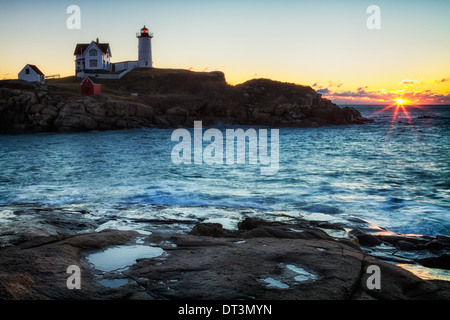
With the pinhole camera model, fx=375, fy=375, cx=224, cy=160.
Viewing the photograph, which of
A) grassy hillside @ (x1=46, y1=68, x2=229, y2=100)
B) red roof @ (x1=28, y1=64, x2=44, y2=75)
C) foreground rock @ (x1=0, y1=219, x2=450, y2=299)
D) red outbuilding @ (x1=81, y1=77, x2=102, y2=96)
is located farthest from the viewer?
grassy hillside @ (x1=46, y1=68, x2=229, y2=100)

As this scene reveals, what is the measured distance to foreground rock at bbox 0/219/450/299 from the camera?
464 centimetres

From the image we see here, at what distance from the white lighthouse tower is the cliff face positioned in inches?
109

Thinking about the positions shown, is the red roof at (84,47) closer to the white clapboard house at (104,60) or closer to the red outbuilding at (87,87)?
the white clapboard house at (104,60)

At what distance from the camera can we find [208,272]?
531 cm

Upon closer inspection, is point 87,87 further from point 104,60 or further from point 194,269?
point 194,269

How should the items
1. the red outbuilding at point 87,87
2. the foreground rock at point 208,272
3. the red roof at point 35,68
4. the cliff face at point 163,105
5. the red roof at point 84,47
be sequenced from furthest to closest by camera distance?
the red roof at point 84,47, the red roof at point 35,68, the red outbuilding at point 87,87, the cliff face at point 163,105, the foreground rock at point 208,272

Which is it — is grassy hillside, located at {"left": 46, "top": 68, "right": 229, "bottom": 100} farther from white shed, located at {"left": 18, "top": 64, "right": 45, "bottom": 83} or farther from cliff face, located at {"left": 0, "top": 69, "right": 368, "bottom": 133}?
white shed, located at {"left": 18, "top": 64, "right": 45, "bottom": 83}

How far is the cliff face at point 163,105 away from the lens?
158ft

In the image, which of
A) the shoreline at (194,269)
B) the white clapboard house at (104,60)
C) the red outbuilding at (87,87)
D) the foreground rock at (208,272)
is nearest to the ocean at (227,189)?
the shoreline at (194,269)

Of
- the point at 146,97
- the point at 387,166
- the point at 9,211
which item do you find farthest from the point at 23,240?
the point at 146,97

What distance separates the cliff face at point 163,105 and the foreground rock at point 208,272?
45.6 m

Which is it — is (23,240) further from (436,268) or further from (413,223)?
A: (413,223)

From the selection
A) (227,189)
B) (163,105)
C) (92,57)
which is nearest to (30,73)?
(92,57)

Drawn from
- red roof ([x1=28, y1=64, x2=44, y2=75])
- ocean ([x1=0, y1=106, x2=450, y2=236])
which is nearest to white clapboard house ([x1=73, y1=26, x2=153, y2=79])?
red roof ([x1=28, y1=64, x2=44, y2=75])
